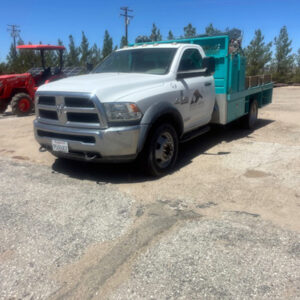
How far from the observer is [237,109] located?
7004mm

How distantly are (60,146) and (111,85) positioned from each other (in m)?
1.14

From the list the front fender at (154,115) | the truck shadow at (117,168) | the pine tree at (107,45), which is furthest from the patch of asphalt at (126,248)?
the pine tree at (107,45)

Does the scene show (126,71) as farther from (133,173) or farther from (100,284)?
(100,284)

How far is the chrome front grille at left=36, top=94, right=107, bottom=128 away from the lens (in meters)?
4.13

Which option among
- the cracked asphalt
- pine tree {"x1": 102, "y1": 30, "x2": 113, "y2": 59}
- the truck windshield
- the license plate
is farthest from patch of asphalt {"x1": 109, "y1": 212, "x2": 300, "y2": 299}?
pine tree {"x1": 102, "y1": 30, "x2": 113, "y2": 59}

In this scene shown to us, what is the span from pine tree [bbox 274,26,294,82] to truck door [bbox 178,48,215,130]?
24.9 metres

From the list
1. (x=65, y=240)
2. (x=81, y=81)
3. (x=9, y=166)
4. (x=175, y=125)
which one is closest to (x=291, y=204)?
(x=175, y=125)

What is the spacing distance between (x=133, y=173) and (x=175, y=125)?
102cm

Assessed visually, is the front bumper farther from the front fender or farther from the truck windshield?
the truck windshield

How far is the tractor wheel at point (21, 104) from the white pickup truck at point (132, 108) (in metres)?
6.42

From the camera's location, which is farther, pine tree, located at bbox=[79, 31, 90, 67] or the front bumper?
pine tree, located at bbox=[79, 31, 90, 67]

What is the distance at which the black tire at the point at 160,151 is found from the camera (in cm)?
453

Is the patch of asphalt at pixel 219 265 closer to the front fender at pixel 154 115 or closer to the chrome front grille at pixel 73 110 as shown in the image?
the front fender at pixel 154 115

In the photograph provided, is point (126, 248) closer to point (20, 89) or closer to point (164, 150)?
point (164, 150)
